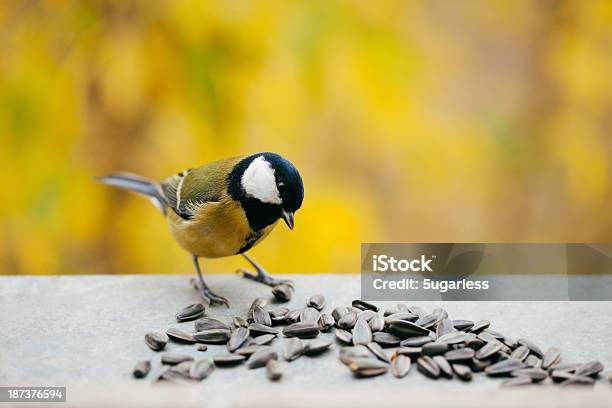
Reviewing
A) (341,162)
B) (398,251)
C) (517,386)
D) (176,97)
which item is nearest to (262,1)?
(176,97)

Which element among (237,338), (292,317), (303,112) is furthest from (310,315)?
(303,112)

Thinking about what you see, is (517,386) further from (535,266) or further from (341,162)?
(341,162)

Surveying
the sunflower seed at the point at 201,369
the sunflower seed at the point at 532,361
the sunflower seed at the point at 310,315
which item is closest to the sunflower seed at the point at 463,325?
the sunflower seed at the point at 532,361

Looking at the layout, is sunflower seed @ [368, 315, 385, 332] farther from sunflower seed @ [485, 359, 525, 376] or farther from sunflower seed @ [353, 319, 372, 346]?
sunflower seed @ [485, 359, 525, 376]

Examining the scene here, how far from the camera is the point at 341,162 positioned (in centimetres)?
342

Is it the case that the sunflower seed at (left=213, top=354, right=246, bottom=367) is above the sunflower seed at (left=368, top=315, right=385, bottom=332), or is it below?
below

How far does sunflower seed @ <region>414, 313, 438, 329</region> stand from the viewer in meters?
2.04

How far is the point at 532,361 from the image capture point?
1.81 m

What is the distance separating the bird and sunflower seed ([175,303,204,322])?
120 millimetres

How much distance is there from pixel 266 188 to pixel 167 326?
22.0 inches

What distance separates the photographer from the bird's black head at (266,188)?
84.4 inches

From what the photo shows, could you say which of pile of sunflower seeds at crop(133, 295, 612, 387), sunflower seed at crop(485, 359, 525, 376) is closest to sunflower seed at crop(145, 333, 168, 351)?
pile of sunflower seeds at crop(133, 295, 612, 387)
